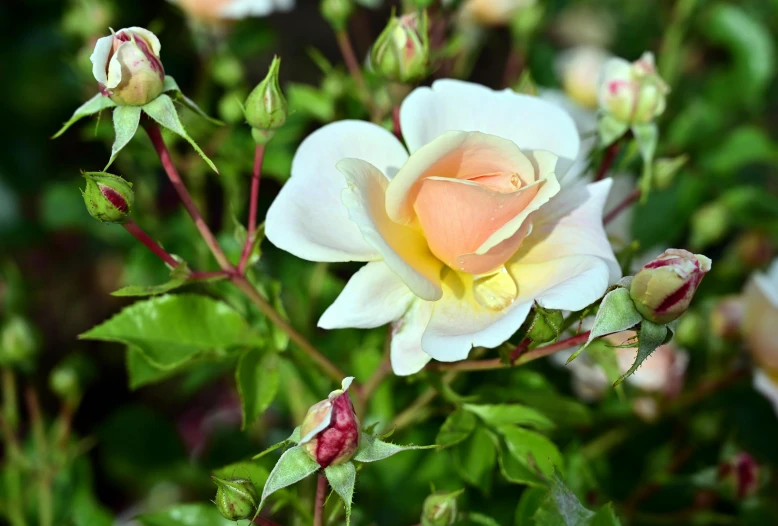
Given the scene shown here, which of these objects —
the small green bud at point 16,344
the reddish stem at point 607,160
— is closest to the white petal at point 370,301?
the reddish stem at point 607,160

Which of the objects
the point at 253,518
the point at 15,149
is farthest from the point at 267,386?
the point at 15,149

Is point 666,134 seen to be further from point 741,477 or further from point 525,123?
point 525,123

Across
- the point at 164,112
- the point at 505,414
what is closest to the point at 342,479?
the point at 505,414

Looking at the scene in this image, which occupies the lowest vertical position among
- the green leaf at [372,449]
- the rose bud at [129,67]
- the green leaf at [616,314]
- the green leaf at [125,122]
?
the green leaf at [372,449]

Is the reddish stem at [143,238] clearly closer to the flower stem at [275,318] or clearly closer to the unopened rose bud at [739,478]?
the flower stem at [275,318]

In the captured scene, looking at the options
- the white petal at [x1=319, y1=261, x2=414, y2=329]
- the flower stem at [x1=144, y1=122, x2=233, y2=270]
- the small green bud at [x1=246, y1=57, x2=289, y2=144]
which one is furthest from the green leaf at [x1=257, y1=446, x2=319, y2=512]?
the small green bud at [x1=246, y1=57, x2=289, y2=144]

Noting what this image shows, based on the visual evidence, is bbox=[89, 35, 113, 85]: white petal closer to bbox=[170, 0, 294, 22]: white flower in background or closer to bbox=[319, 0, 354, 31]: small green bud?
bbox=[319, 0, 354, 31]: small green bud
